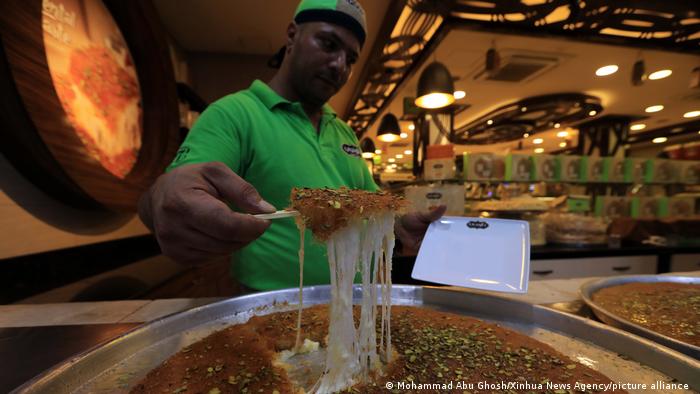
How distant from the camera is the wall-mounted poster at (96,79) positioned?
196 centimetres

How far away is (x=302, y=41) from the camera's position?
1759mm

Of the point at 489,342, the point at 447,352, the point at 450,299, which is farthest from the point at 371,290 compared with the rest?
the point at 450,299

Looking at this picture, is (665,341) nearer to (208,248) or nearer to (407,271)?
(208,248)

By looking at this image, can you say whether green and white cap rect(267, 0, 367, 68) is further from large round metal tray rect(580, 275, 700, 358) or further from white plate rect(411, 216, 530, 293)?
large round metal tray rect(580, 275, 700, 358)

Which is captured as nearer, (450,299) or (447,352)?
(447,352)

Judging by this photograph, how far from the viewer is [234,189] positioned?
897mm

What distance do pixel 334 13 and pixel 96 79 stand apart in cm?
208

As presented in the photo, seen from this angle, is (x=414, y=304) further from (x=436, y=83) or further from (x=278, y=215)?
(x=436, y=83)

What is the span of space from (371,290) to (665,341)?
908mm

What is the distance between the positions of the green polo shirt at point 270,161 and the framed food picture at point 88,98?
2.96 feet

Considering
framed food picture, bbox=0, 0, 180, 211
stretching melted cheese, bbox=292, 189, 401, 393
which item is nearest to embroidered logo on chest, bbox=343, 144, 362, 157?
stretching melted cheese, bbox=292, 189, 401, 393

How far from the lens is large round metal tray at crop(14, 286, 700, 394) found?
2.72 feet

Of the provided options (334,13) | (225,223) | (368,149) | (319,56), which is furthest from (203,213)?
(368,149)

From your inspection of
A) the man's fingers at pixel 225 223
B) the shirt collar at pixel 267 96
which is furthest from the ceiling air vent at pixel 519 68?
the man's fingers at pixel 225 223
